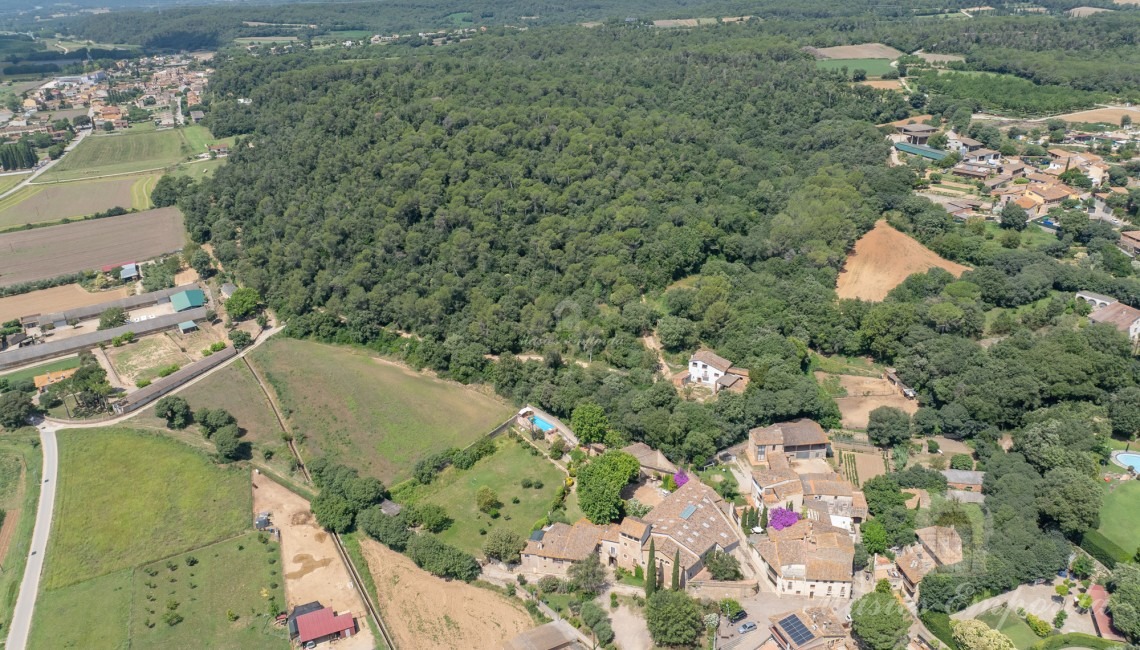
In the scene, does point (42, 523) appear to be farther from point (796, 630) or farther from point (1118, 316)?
point (1118, 316)

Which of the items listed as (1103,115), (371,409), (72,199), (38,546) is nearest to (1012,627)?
(371,409)

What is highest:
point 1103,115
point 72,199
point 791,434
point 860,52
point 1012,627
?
point 860,52

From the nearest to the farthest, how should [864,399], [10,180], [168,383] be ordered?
[864,399] → [168,383] → [10,180]

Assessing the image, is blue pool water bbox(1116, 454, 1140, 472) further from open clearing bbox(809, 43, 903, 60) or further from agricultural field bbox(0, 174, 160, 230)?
agricultural field bbox(0, 174, 160, 230)

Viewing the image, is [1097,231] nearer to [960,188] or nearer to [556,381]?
[960,188]

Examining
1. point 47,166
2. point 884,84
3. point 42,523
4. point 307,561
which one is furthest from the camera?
point 47,166

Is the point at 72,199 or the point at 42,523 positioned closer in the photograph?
the point at 42,523

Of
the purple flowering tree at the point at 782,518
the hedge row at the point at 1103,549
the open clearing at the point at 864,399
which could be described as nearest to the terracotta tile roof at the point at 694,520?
the purple flowering tree at the point at 782,518

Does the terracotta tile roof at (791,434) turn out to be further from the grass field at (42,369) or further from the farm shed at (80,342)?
the grass field at (42,369)
